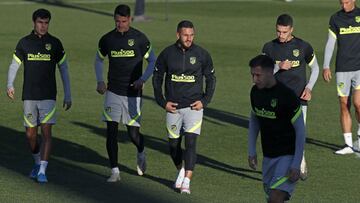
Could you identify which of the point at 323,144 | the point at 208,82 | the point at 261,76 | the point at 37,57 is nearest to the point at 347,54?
the point at 323,144

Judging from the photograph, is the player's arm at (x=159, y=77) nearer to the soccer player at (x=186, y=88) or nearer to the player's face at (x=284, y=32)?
the soccer player at (x=186, y=88)

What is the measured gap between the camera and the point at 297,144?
35.1ft

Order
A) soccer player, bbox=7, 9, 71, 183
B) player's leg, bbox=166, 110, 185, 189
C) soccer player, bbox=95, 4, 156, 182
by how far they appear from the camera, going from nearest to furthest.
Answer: player's leg, bbox=166, 110, 185, 189, soccer player, bbox=7, 9, 71, 183, soccer player, bbox=95, 4, 156, 182

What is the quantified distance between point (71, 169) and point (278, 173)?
535cm

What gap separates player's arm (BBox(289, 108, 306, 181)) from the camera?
10.7 m

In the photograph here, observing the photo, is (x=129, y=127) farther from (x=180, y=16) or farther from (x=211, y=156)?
(x=180, y=16)

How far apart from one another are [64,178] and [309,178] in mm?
3226

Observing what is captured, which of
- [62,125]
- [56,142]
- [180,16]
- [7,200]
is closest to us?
[7,200]

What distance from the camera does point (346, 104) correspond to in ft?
56.6

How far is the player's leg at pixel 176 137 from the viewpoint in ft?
46.6

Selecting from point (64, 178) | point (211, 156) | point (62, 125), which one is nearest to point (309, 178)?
point (211, 156)

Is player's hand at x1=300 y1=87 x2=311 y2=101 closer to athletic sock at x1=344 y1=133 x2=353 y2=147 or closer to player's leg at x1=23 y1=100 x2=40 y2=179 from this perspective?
athletic sock at x1=344 y1=133 x2=353 y2=147

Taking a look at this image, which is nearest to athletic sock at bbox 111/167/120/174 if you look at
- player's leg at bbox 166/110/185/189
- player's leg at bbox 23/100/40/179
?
player's leg at bbox 166/110/185/189

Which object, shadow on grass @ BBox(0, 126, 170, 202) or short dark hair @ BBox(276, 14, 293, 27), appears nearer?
shadow on grass @ BBox(0, 126, 170, 202)
